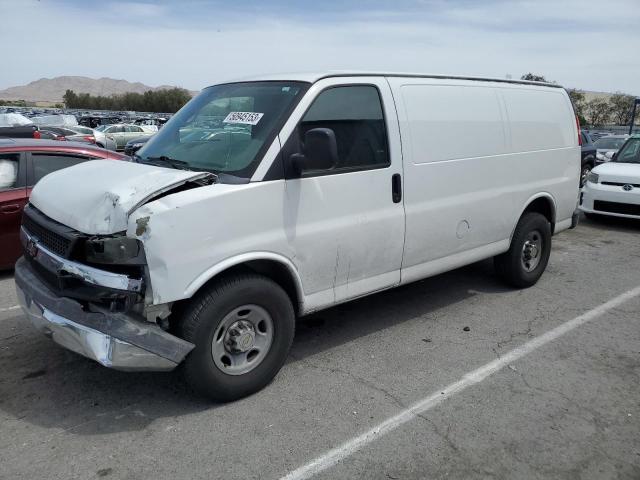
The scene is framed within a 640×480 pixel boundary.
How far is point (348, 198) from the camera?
3.86 m

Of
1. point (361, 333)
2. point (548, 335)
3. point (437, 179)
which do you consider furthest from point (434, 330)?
point (437, 179)

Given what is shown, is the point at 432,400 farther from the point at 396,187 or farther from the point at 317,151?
the point at 317,151

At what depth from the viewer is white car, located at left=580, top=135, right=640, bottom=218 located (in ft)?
30.2

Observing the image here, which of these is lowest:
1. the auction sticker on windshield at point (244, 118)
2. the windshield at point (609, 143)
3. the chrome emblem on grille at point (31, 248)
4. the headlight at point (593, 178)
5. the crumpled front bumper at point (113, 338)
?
the crumpled front bumper at point (113, 338)

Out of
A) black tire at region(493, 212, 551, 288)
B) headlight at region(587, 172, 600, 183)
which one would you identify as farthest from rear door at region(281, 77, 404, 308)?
headlight at region(587, 172, 600, 183)

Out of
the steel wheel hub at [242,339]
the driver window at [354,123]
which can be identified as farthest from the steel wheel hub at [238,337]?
the driver window at [354,123]

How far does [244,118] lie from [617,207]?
26.4ft

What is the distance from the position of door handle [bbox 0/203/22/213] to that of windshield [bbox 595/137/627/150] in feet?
51.5

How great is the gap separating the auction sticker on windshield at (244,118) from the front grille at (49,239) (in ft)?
4.53

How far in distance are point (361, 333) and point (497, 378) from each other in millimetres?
1204

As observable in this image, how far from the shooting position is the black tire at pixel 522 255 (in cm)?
552

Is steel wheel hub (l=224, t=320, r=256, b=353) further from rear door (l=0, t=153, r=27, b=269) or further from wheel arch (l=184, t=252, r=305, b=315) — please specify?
rear door (l=0, t=153, r=27, b=269)

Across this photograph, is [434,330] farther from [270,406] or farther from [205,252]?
[205,252]

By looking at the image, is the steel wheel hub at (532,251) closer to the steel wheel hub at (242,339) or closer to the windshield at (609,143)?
the steel wheel hub at (242,339)
